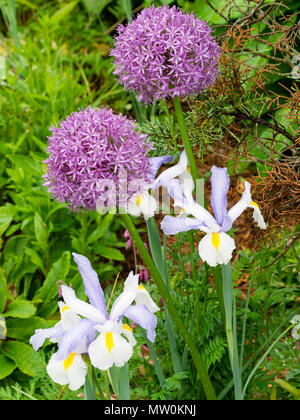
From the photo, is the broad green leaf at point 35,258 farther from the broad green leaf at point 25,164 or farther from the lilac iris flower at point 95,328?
the lilac iris flower at point 95,328

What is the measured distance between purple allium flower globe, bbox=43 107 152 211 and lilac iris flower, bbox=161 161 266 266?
89 mm

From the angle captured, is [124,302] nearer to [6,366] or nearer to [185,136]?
[185,136]

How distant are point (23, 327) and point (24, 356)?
10cm

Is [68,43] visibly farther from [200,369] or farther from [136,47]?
[200,369]

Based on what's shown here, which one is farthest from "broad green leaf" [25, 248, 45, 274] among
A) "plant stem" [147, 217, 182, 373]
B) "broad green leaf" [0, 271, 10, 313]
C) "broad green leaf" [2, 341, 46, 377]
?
"plant stem" [147, 217, 182, 373]

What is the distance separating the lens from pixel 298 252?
1767mm

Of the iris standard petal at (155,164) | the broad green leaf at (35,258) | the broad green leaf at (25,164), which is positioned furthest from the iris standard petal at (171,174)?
the broad green leaf at (25,164)

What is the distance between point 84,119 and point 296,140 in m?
0.53

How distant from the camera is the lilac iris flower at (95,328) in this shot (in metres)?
0.77

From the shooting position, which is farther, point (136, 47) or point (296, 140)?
point (296, 140)

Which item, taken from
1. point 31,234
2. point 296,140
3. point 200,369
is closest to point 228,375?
point 200,369

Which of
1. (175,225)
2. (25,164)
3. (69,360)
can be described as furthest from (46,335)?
(25,164)

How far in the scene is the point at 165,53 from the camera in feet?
3.06

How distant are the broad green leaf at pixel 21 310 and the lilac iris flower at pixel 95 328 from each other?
1.93ft
